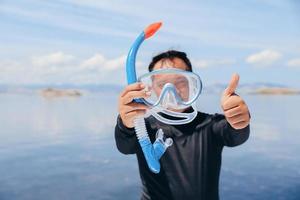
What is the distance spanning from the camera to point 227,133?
1861 mm

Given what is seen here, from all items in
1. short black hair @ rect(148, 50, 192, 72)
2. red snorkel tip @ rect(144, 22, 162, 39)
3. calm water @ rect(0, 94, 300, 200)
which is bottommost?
calm water @ rect(0, 94, 300, 200)

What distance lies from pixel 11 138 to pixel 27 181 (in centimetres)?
497

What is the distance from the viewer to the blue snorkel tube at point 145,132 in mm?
Result: 1753

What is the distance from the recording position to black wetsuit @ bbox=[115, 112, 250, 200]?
190cm

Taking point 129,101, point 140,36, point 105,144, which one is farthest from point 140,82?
point 105,144

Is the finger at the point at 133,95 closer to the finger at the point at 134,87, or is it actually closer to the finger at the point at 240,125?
the finger at the point at 134,87

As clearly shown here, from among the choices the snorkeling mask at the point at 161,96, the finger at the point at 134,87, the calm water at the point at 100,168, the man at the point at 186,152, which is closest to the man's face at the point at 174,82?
the snorkeling mask at the point at 161,96

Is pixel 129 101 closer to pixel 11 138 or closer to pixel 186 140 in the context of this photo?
pixel 186 140

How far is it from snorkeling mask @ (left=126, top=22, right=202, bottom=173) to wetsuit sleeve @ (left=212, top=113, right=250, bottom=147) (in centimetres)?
15

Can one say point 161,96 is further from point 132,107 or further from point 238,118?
point 238,118

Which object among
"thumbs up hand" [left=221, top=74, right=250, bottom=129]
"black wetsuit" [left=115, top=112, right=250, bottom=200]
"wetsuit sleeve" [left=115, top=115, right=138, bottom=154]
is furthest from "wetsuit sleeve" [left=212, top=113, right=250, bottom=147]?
"wetsuit sleeve" [left=115, top=115, right=138, bottom=154]

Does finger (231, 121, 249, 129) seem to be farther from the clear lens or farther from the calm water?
the calm water

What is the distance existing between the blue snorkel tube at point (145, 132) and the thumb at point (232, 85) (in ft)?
1.17

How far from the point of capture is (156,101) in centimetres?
183
